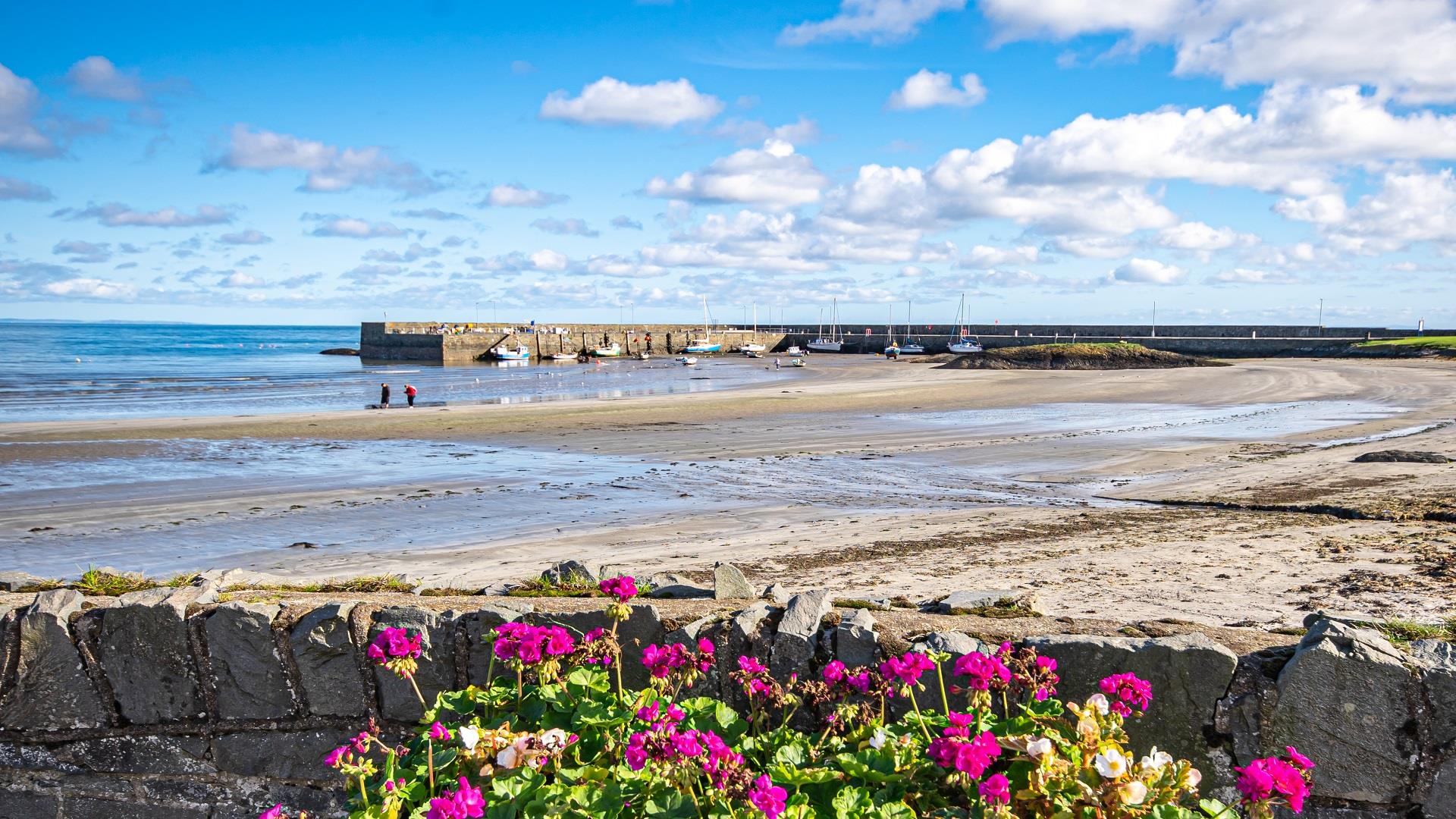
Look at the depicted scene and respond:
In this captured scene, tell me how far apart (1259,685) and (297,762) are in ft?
13.0

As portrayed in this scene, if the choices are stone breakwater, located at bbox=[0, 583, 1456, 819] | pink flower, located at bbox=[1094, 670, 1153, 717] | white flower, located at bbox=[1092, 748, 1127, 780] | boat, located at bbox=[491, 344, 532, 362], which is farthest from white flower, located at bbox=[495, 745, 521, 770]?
boat, located at bbox=[491, 344, 532, 362]

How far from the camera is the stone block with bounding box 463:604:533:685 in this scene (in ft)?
13.9

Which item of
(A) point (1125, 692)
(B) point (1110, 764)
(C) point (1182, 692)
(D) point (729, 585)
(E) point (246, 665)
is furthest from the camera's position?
(D) point (729, 585)

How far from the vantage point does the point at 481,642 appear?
4258 millimetres

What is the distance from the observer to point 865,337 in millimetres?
91188

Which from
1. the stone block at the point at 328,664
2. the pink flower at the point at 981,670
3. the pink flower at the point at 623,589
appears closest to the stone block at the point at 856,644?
the pink flower at the point at 981,670

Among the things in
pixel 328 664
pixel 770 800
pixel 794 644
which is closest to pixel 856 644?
pixel 794 644

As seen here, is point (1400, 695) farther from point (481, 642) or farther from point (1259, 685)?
point (481, 642)

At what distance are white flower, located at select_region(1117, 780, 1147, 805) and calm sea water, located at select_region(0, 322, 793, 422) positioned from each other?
108ft

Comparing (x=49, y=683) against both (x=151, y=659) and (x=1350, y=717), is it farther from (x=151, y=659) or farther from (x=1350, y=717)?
(x=1350, y=717)

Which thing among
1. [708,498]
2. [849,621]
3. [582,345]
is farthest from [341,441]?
[582,345]

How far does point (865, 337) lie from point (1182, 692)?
8863 centimetres

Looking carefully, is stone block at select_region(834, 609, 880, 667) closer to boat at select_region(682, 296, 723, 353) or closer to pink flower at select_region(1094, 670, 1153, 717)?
pink flower at select_region(1094, 670, 1153, 717)

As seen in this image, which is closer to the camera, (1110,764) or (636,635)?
(1110,764)
